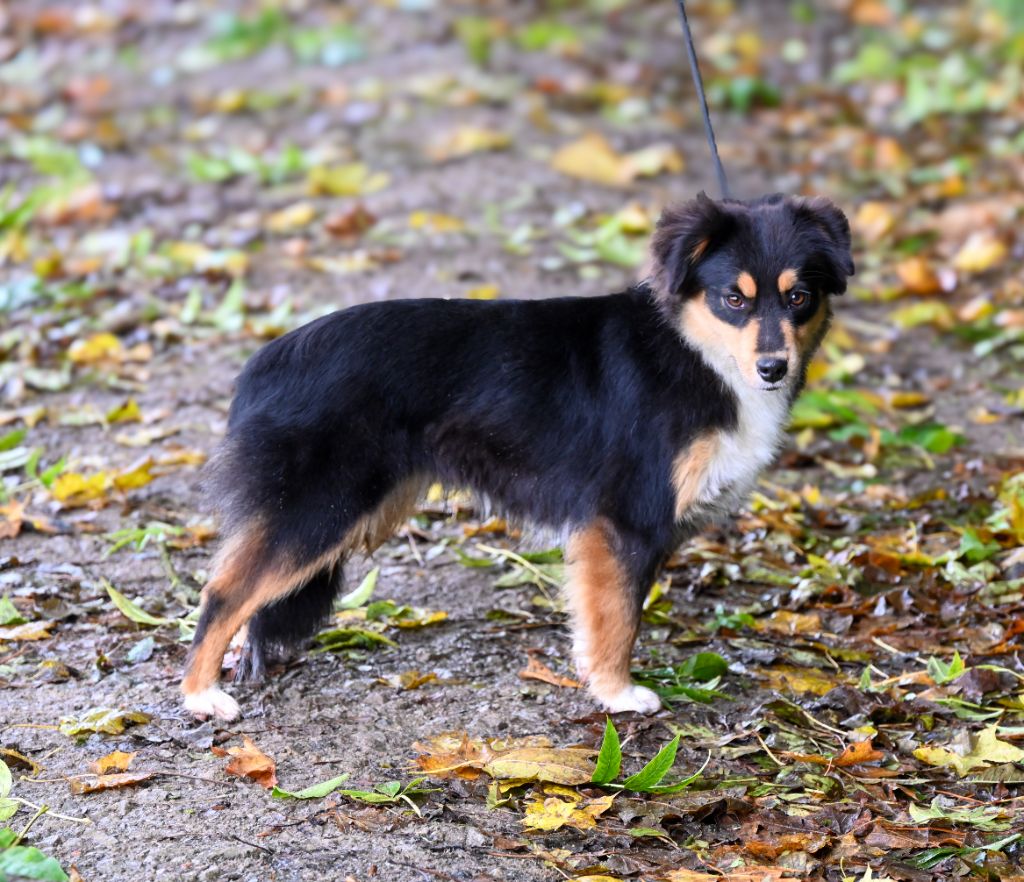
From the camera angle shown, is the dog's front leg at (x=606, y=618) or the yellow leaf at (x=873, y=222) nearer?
the dog's front leg at (x=606, y=618)

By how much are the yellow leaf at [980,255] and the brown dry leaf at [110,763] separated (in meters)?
6.23

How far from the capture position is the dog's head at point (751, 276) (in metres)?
4.47

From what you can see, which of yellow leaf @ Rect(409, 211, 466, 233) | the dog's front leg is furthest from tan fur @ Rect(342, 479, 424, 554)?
yellow leaf @ Rect(409, 211, 466, 233)

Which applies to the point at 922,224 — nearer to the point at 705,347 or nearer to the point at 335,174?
the point at 335,174

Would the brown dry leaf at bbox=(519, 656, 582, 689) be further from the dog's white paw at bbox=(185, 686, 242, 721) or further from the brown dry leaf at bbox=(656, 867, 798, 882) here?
the brown dry leaf at bbox=(656, 867, 798, 882)

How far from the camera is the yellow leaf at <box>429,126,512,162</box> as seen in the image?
386 inches

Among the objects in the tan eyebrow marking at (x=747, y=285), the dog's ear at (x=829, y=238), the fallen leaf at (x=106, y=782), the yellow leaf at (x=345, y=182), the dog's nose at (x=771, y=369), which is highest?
the dog's ear at (x=829, y=238)

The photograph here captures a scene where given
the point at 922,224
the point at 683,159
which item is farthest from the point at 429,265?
the point at 922,224

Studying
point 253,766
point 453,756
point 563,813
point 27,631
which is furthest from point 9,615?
point 563,813

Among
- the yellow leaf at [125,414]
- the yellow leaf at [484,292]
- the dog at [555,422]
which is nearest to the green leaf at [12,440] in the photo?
the yellow leaf at [125,414]

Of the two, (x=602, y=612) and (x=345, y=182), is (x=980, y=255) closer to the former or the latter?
(x=345, y=182)

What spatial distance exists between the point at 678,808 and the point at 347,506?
4.55ft

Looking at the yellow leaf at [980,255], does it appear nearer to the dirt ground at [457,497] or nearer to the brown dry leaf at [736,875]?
the dirt ground at [457,497]

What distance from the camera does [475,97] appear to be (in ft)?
34.8
